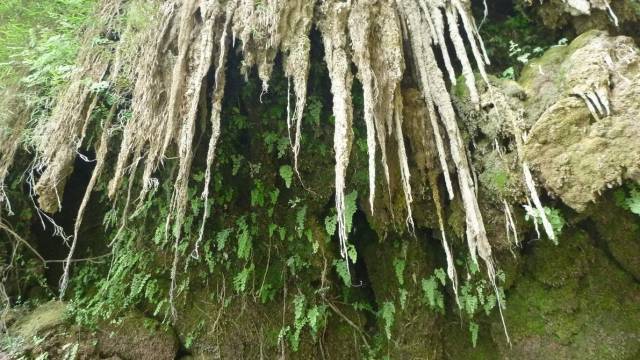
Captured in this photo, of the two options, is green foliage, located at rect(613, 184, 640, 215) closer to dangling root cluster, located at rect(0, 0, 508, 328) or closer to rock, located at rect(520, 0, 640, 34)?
dangling root cluster, located at rect(0, 0, 508, 328)

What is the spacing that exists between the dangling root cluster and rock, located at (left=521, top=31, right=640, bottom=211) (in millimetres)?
647

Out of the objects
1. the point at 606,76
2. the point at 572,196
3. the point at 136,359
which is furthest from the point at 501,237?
the point at 136,359

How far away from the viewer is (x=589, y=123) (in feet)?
10.5

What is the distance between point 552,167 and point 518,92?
876 millimetres

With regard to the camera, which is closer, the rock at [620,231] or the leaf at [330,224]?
the rock at [620,231]

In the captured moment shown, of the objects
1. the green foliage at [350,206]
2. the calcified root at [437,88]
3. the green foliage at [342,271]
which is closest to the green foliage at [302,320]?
the green foliage at [342,271]

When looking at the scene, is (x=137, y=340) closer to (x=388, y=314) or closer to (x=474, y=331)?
(x=388, y=314)

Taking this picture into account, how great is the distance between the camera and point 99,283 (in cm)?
525

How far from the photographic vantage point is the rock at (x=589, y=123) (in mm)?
2990

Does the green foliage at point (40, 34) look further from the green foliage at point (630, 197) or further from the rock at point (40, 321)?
the green foliage at point (630, 197)

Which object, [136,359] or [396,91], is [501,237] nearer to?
[396,91]

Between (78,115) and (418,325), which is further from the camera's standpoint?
(418,325)

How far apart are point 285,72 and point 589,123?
275 cm

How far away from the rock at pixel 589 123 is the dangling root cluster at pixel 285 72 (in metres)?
0.65
